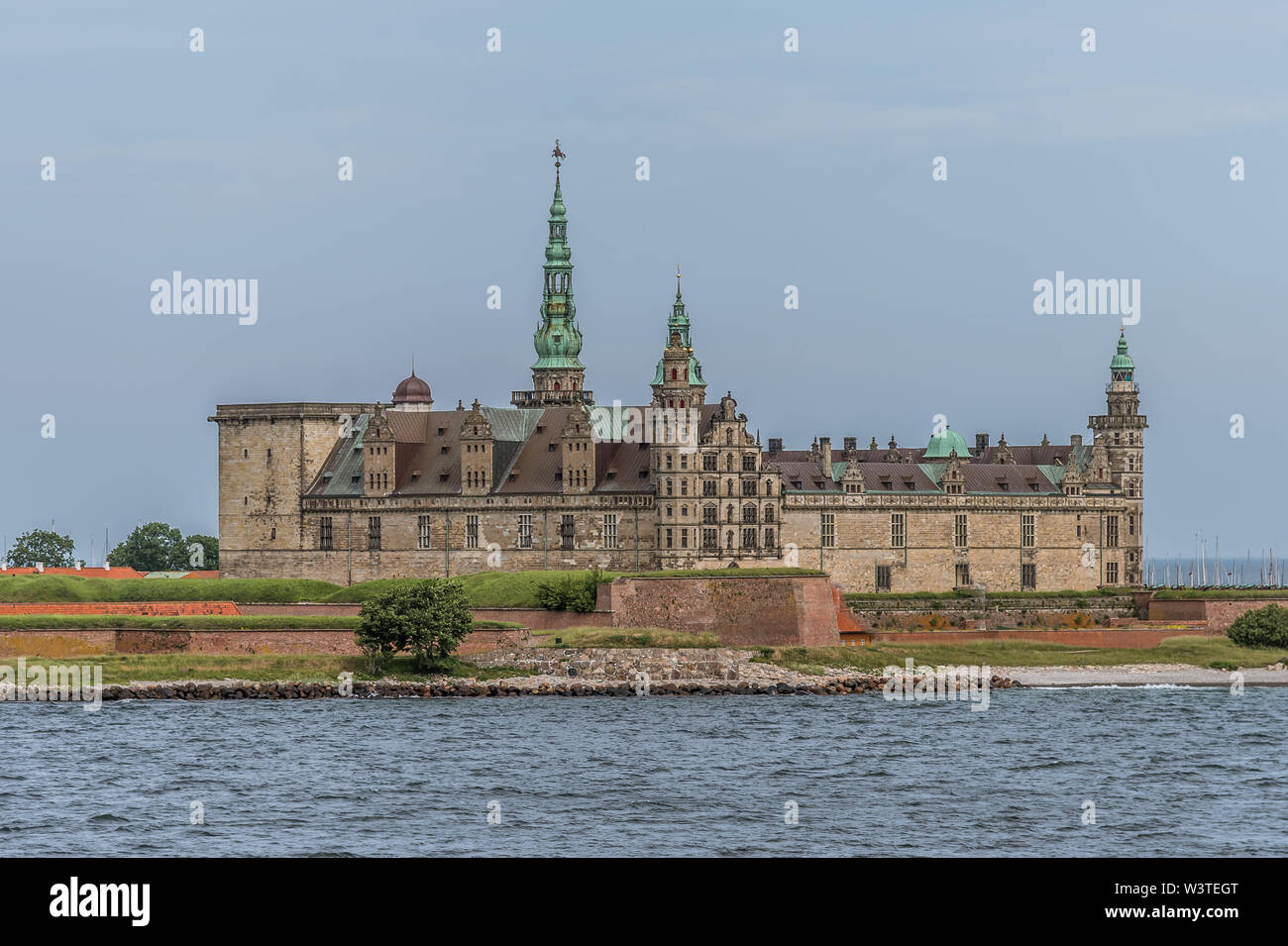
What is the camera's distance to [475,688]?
72.7 metres

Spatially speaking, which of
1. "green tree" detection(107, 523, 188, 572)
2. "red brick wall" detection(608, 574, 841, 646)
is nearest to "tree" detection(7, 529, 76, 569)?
"green tree" detection(107, 523, 188, 572)

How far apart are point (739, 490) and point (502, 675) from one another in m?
22.5

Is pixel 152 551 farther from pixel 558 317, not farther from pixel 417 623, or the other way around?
pixel 417 623

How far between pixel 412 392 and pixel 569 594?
102 feet

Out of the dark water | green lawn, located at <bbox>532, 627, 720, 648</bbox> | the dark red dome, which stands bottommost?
the dark water

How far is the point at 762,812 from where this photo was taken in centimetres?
4778

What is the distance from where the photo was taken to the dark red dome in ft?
365

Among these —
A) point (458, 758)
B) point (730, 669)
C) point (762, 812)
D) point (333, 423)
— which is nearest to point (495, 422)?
point (333, 423)

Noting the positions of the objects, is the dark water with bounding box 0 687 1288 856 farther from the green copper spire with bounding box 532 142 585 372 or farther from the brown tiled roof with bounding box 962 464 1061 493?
the green copper spire with bounding box 532 142 585 372

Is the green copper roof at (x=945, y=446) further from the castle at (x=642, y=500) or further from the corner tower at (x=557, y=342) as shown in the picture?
the corner tower at (x=557, y=342)

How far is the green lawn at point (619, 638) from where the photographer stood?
78.9m

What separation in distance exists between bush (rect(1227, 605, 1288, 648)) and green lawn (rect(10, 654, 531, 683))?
33.0 meters
